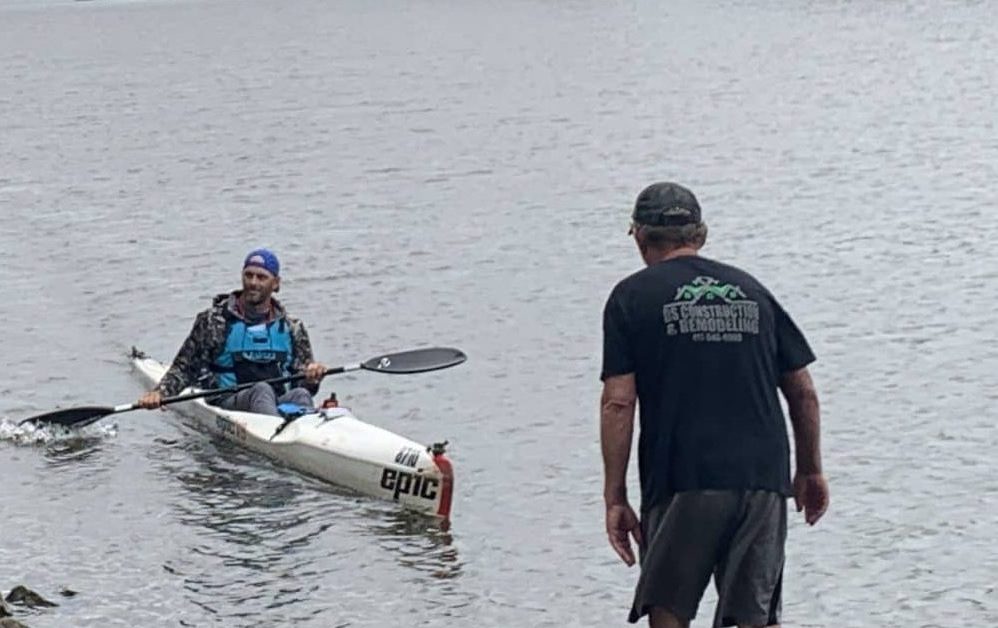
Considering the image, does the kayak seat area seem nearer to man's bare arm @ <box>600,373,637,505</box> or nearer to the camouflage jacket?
the camouflage jacket

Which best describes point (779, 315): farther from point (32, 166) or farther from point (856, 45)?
point (856, 45)

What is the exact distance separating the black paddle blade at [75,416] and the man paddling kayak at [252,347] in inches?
35.1

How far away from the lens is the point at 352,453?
13641 millimetres

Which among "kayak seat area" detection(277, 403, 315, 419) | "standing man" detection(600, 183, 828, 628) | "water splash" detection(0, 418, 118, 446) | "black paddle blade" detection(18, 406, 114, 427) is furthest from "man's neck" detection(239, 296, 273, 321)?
"standing man" detection(600, 183, 828, 628)

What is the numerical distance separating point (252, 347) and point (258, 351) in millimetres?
53

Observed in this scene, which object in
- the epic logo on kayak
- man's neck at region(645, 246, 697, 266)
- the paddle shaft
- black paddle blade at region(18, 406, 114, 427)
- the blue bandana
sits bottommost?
the epic logo on kayak

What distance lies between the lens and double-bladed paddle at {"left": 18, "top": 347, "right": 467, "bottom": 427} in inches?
569

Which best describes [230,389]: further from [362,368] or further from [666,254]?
[666,254]

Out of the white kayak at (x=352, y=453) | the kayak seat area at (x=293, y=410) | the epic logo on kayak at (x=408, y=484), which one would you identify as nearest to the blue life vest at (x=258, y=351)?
the kayak seat area at (x=293, y=410)

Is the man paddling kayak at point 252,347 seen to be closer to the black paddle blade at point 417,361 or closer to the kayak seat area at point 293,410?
the kayak seat area at point 293,410

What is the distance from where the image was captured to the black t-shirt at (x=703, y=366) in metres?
6.46

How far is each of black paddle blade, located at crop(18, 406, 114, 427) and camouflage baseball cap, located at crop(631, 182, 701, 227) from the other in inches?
367

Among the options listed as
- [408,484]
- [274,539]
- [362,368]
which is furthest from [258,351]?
[274,539]

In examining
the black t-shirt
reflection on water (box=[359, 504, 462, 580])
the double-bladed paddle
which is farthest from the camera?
the double-bladed paddle
